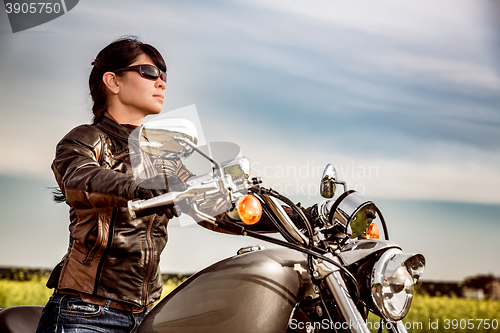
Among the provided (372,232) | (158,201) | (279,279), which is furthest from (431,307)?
(158,201)

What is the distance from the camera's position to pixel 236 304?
0.98m

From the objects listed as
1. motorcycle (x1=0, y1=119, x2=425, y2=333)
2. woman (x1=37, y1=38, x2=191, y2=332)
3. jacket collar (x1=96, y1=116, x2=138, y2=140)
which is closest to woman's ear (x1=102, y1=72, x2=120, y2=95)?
woman (x1=37, y1=38, x2=191, y2=332)

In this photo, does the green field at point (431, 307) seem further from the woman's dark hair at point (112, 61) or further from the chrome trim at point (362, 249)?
the chrome trim at point (362, 249)

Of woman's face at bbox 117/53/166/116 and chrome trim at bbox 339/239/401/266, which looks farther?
woman's face at bbox 117/53/166/116

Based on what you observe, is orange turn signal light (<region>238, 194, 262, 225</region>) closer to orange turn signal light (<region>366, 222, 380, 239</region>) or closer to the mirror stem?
the mirror stem

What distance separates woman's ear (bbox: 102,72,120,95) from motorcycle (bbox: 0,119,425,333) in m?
0.74

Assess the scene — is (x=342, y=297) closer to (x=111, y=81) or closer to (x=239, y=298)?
(x=239, y=298)

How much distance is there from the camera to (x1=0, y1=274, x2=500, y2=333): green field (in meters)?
3.33

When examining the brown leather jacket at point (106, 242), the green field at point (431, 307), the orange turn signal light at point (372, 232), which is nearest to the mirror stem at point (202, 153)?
the brown leather jacket at point (106, 242)

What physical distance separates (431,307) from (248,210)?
11.0ft

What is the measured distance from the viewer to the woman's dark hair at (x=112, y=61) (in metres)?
1.52

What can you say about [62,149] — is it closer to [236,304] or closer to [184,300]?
[184,300]

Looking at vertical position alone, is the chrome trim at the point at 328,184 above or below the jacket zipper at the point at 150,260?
above

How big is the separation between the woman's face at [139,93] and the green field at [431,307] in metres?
2.33
